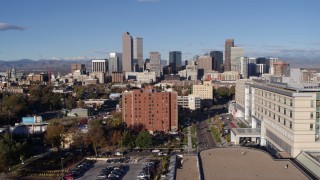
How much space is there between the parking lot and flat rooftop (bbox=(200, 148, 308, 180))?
4035mm

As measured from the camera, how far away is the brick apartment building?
2595 centimetres

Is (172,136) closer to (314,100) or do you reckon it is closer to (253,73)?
(314,100)

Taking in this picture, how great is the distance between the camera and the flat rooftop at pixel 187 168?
10578 mm

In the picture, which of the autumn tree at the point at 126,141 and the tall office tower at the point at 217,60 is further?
the tall office tower at the point at 217,60

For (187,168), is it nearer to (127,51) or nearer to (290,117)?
(290,117)

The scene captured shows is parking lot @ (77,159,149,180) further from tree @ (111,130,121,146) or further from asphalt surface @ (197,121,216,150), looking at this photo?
asphalt surface @ (197,121,216,150)

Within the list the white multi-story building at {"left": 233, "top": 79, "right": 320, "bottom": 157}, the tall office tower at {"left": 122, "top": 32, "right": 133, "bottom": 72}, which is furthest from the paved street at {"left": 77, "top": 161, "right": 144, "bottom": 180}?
the tall office tower at {"left": 122, "top": 32, "right": 133, "bottom": 72}

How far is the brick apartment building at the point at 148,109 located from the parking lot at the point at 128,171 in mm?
7736

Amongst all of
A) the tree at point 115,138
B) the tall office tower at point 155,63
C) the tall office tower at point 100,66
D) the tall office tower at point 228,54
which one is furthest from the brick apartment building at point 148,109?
the tall office tower at point 100,66

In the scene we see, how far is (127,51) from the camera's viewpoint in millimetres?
121812

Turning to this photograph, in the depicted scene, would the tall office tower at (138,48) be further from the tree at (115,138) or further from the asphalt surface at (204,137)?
the tree at (115,138)

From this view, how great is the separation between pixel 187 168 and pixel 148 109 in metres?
14.7

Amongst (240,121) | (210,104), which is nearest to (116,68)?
(210,104)

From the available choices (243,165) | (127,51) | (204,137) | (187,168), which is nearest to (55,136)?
(204,137)
